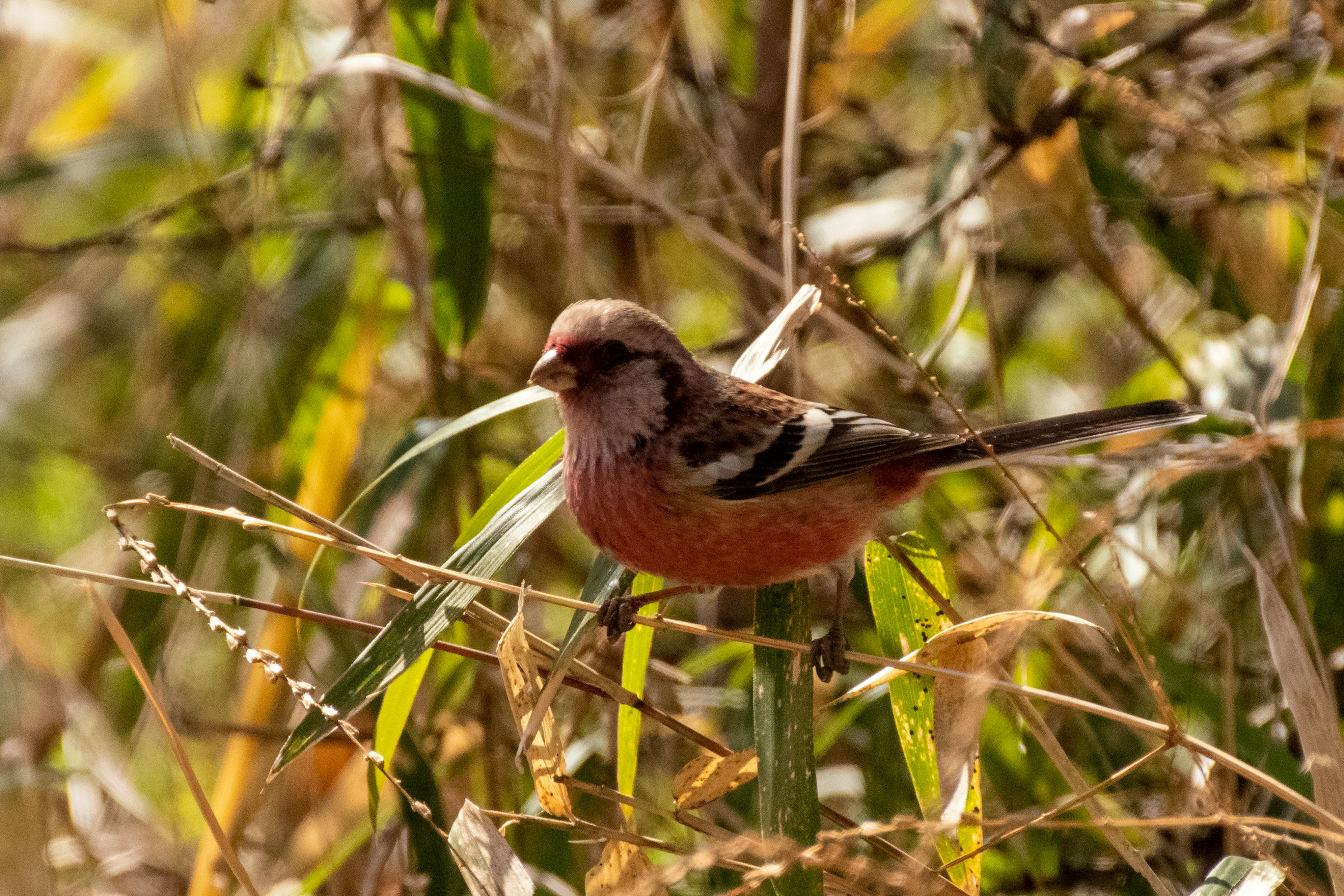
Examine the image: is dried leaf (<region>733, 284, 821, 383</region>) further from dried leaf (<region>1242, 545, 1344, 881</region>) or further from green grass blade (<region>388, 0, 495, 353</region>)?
dried leaf (<region>1242, 545, 1344, 881</region>)

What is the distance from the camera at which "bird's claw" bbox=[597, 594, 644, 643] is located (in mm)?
2395

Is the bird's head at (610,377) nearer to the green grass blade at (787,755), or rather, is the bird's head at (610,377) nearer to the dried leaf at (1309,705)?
the green grass blade at (787,755)

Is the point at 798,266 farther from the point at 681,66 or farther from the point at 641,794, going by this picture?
the point at 641,794

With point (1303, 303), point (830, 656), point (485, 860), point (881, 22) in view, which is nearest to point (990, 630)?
point (830, 656)

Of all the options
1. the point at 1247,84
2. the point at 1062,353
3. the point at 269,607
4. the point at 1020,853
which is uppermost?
the point at 1247,84

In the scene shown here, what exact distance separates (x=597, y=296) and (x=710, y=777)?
1849 millimetres

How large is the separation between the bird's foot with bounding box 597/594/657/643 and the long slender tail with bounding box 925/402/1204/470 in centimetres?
81

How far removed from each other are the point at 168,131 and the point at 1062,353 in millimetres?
3349

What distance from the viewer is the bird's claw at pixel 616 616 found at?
2395 mm

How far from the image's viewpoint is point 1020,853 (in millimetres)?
3029

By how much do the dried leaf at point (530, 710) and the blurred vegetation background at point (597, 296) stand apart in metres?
0.76

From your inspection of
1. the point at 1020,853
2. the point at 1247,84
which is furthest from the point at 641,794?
the point at 1247,84

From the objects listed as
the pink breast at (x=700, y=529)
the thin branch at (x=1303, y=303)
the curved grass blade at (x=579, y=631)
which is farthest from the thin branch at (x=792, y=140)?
the thin branch at (x=1303, y=303)

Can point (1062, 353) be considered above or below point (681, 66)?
below
